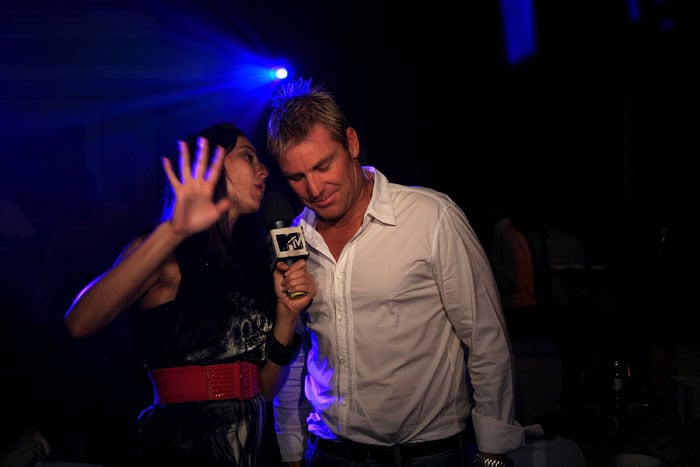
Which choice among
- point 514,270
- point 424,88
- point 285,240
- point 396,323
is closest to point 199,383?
point 285,240

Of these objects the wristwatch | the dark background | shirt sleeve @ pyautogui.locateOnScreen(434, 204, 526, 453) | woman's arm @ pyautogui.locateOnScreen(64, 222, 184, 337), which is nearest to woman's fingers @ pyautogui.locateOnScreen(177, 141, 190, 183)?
woman's arm @ pyautogui.locateOnScreen(64, 222, 184, 337)

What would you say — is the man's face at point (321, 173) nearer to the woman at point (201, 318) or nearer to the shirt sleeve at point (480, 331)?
the woman at point (201, 318)

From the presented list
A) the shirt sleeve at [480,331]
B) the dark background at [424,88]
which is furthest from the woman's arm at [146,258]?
the dark background at [424,88]

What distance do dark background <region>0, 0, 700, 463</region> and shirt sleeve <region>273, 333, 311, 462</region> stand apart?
554 centimetres

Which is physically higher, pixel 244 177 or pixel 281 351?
pixel 244 177

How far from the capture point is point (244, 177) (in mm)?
2373

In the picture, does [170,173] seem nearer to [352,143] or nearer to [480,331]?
[352,143]

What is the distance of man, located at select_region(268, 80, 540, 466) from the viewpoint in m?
1.96

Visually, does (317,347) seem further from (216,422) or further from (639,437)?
(639,437)

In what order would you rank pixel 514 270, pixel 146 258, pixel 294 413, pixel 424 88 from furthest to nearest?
pixel 424 88, pixel 514 270, pixel 294 413, pixel 146 258

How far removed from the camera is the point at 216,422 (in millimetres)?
2047

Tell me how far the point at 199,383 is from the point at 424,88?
22.3 ft

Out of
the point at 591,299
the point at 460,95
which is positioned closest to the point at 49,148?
the point at 460,95

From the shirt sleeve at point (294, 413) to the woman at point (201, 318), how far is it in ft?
0.41
